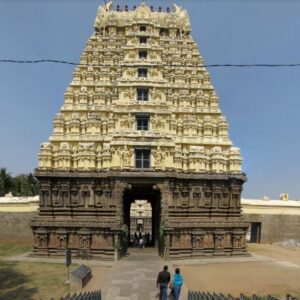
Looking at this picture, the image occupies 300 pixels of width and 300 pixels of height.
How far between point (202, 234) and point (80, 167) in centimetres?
1135

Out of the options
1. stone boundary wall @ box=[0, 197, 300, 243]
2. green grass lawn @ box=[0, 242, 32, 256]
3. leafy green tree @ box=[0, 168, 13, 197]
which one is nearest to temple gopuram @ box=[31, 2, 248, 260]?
green grass lawn @ box=[0, 242, 32, 256]

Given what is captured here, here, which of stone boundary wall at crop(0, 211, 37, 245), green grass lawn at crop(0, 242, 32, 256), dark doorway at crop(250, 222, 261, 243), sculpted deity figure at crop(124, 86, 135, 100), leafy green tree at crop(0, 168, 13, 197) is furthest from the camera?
leafy green tree at crop(0, 168, 13, 197)

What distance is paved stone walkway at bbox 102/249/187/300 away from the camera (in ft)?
55.1

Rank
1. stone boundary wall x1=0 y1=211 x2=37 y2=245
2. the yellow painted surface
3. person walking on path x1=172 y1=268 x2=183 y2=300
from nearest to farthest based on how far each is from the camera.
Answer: person walking on path x1=172 y1=268 x2=183 y2=300
the yellow painted surface
stone boundary wall x1=0 y1=211 x2=37 y2=245

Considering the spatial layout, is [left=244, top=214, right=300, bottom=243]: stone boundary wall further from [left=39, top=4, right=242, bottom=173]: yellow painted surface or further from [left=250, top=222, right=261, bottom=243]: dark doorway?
[left=39, top=4, right=242, bottom=173]: yellow painted surface

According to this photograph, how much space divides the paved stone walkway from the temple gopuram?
1479 mm

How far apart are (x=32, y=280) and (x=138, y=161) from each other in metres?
12.4

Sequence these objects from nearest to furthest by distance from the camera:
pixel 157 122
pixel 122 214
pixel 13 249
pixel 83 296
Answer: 1. pixel 83 296
2. pixel 122 214
3. pixel 157 122
4. pixel 13 249

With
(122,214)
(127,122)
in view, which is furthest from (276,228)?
(127,122)

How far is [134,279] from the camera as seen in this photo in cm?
1998

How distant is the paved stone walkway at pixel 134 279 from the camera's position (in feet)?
55.1

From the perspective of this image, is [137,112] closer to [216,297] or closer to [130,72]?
[130,72]

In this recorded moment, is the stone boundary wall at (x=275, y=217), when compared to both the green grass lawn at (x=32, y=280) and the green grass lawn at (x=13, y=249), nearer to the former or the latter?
the green grass lawn at (x=13, y=249)

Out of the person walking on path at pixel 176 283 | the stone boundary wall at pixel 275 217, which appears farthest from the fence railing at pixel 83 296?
the stone boundary wall at pixel 275 217
